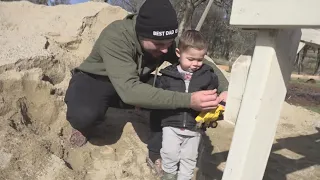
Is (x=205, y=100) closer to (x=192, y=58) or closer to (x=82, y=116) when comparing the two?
(x=192, y=58)

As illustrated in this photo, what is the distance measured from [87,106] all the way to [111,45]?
0.56 meters

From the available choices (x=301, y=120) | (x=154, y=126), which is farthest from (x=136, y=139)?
(x=301, y=120)

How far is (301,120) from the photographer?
5.03 m

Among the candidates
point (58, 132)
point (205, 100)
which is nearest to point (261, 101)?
point (205, 100)

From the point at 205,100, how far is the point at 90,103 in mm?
1085

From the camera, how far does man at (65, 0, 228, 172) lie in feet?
7.12

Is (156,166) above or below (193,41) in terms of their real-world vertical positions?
below

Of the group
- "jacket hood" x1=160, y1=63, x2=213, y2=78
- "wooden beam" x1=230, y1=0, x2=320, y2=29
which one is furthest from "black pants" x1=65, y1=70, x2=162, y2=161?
"wooden beam" x1=230, y1=0, x2=320, y2=29

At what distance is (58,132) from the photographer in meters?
2.93

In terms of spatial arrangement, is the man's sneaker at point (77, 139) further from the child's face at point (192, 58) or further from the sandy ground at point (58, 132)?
the child's face at point (192, 58)

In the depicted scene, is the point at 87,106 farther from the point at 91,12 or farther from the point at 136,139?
the point at 91,12

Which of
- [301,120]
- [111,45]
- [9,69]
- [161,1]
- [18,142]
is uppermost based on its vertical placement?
[161,1]

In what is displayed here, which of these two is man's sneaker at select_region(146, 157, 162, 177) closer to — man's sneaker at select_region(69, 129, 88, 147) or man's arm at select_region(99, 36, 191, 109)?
man's sneaker at select_region(69, 129, 88, 147)

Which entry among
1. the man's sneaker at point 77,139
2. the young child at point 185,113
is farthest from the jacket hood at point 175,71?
the man's sneaker at point 77,139
